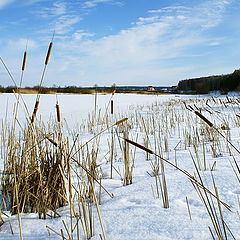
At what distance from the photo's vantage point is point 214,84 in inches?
1475

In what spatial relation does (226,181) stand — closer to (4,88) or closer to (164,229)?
(164,229)

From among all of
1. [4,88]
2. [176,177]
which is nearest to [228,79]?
[4,88]

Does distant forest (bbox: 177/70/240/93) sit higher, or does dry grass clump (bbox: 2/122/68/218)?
distant forest (bbox: 177/70/240/93)

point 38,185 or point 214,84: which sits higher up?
point 214,84

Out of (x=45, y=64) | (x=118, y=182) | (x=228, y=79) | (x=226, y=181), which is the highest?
(x=228, y=79)

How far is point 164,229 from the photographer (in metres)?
1.01

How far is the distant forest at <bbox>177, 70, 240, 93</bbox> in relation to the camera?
31.5 m

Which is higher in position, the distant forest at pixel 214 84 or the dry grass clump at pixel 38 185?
the distant forest at pixel 214 84

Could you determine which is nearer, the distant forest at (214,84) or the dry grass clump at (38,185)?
the dry grass clump at (38,185)

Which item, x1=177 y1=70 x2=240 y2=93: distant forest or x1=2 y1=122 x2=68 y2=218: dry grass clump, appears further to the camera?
x1=177 y1=70 x2=240 y2=93: distant forest

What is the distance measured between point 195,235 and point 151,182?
0.65 metres

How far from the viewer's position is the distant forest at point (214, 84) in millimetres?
31509

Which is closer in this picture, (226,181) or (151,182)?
(226,181)

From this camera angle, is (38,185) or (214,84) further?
(214,84)
